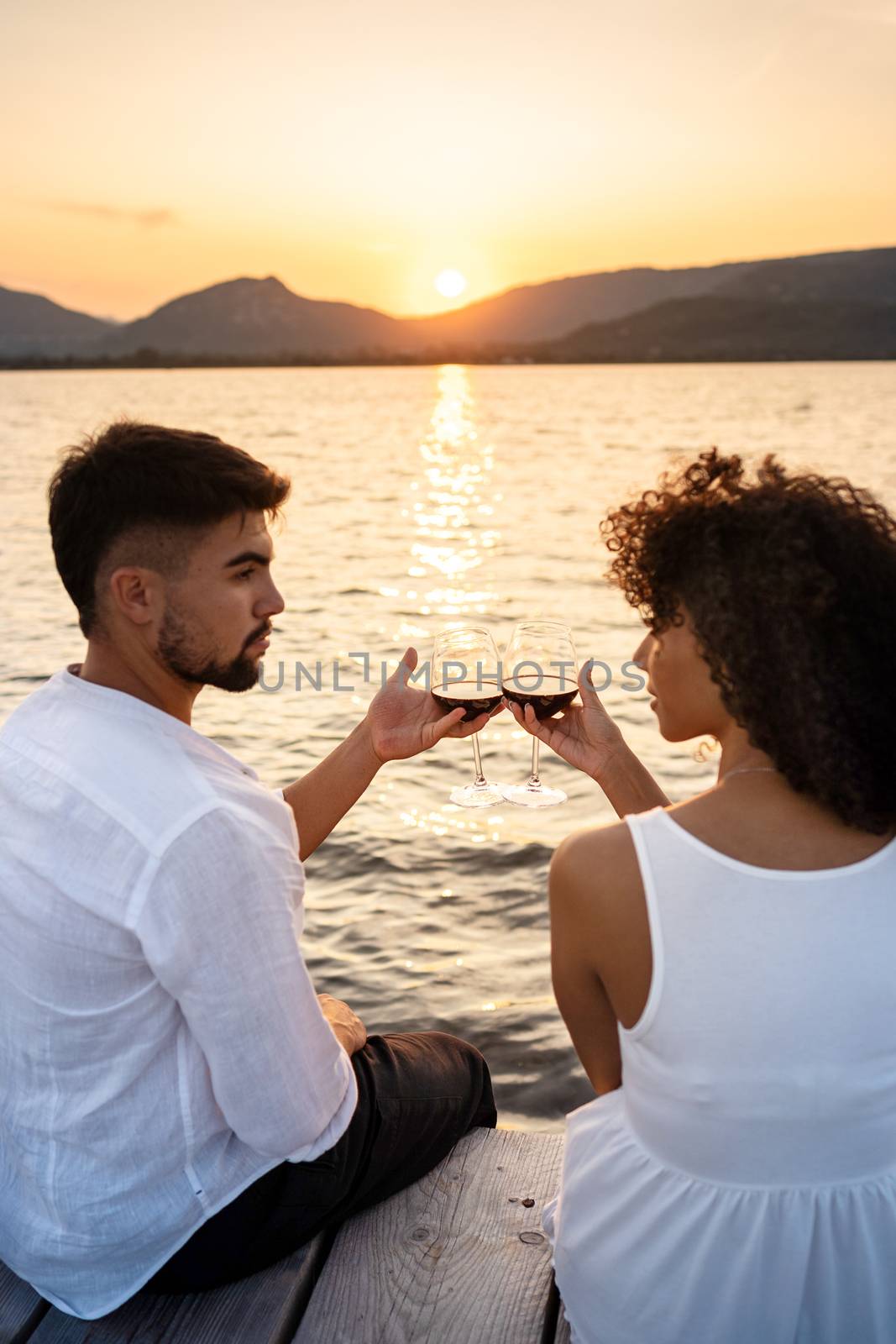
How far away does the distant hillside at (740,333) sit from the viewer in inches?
5108

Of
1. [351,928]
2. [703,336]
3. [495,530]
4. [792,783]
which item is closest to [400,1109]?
[792,783]

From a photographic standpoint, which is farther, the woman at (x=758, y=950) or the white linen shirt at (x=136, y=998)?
the white linen shirt at (x=136, y=998)

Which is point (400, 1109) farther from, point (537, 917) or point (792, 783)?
point (537, 917)

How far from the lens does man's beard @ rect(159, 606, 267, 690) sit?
2377 mm

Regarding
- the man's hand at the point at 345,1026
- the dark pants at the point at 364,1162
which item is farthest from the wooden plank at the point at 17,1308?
the man's hand at the point at 345,1026

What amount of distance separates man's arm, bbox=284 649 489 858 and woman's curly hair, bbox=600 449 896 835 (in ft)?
4.15

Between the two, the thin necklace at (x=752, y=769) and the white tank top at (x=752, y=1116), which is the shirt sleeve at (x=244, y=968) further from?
the thin necklace at (x=752, y=769)

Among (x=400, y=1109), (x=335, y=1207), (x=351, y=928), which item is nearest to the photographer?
(x=335, y=1207)

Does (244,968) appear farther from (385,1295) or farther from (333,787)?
(333,787)

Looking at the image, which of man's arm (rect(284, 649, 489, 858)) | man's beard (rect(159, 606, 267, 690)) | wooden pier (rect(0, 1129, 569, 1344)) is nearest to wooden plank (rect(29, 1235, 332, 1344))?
wooden pier (rect(0, 1129, 569, 1344))

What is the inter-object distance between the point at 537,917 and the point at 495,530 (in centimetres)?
1542

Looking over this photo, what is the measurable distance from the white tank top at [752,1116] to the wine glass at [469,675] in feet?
3.80

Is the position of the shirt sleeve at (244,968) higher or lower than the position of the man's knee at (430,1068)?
higher

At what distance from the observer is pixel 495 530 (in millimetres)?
21359
